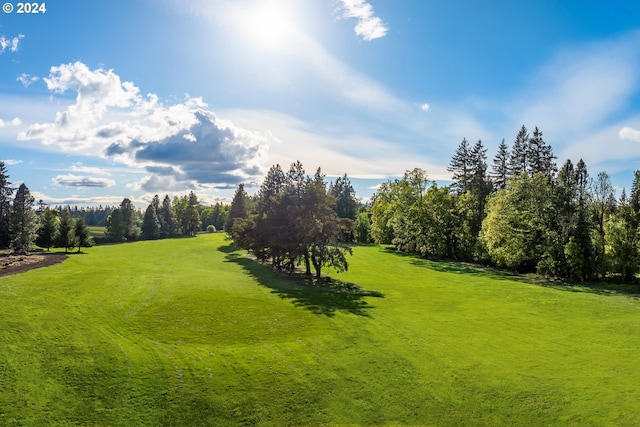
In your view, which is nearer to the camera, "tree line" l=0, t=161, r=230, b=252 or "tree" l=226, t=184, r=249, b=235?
"tree line" l=0, t=161, r=230, b=252

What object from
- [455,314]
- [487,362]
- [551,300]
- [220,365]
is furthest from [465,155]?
[220,365]

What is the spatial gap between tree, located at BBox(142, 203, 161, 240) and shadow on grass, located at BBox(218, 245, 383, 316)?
6976cm

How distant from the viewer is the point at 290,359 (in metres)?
17.3

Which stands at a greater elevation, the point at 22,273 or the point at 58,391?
the point at 22,273

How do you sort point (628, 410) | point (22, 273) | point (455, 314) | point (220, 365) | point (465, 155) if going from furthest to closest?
point (465, 155), point (22, 273), point (455, 314), point (220, 365), point (628, 410)

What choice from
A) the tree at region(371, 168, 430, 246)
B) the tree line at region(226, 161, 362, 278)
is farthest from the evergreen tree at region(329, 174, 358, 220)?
the tree line at region(226, 161, 362, 278)

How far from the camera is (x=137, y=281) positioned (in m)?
29.9

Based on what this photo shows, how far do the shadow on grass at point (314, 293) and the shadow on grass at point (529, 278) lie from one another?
78.9ft

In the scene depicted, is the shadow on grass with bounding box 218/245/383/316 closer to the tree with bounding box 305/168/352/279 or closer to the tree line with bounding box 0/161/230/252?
the tree with bounding box 305/168/352/279

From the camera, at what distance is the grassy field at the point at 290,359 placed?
44.5 ft

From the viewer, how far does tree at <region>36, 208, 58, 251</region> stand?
65.1 metres

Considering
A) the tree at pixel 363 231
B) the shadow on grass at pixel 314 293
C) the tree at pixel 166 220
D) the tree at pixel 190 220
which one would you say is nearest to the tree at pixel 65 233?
the shadow on grass at pixel 314 293

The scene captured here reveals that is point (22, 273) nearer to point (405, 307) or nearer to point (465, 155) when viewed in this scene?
point (405, 307)

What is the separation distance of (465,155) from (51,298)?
269 feet
